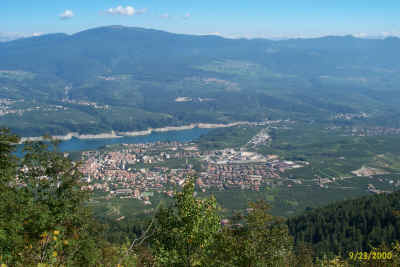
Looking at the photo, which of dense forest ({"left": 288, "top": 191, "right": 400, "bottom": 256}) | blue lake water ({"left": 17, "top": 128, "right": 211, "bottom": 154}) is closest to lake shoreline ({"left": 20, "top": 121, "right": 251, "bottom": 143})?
blue lake water ({"left": 17, "top": 128, "right": 211, "bottom": 154})

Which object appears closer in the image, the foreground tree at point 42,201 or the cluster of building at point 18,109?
the foreground tree at point 42,201

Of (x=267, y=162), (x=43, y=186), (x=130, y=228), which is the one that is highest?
(x=43, y=186)

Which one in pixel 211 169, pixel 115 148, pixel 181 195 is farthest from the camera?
pixel 115 148

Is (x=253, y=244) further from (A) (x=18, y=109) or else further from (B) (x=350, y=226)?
(A) (x=18, y=109)

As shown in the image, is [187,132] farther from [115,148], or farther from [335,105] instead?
[335,105]

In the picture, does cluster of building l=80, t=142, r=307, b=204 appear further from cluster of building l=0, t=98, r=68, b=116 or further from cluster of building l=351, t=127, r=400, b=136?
cluster of building l=0, t=98, r=68, b=116

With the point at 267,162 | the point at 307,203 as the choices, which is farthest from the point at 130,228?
the point at 267,162

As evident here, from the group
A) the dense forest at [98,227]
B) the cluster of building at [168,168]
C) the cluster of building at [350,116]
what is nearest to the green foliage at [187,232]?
the dense forest at [98,227]

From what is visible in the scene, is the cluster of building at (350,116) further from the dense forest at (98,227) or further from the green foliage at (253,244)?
the dense forest at (98,227)
